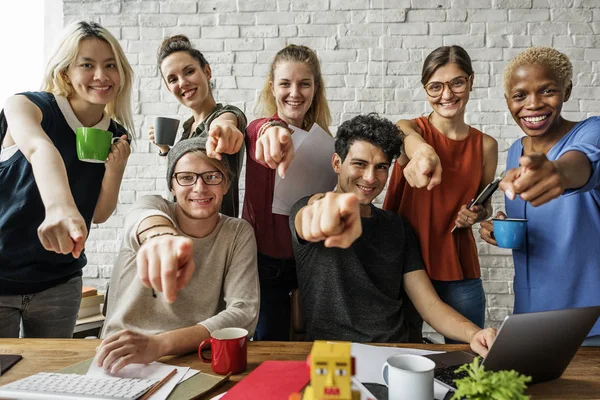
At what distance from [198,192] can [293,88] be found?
0.53 m

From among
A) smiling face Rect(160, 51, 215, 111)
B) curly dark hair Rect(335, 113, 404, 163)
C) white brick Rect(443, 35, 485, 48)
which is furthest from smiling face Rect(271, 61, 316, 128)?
white brick Rect(443, 35, 485, 48)

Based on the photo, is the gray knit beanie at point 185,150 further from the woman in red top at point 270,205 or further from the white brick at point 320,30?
the white brick at point 320,30

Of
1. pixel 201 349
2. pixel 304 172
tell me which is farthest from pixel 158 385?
pixel 304 172

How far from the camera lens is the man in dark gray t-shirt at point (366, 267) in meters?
1.46

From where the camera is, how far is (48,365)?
3.58ft

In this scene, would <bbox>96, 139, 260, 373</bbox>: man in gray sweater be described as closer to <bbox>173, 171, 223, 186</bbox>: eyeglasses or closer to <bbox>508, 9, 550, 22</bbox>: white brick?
<bbox>173, 171, 223, 186</bbox>: eyeglasses

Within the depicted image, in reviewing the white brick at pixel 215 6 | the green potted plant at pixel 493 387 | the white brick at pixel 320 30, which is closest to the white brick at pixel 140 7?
the white brick at pixel 215 6

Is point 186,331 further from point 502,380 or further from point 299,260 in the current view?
point 502,380

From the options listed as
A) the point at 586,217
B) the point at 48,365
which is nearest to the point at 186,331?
the point at 48,365

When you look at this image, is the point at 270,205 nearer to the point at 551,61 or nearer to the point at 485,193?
the point at 485,193

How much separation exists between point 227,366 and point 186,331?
20cm

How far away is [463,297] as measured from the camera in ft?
5.28

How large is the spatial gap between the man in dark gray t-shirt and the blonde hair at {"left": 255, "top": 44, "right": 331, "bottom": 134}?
200 millimetres

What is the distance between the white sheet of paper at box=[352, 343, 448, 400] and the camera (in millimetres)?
967
